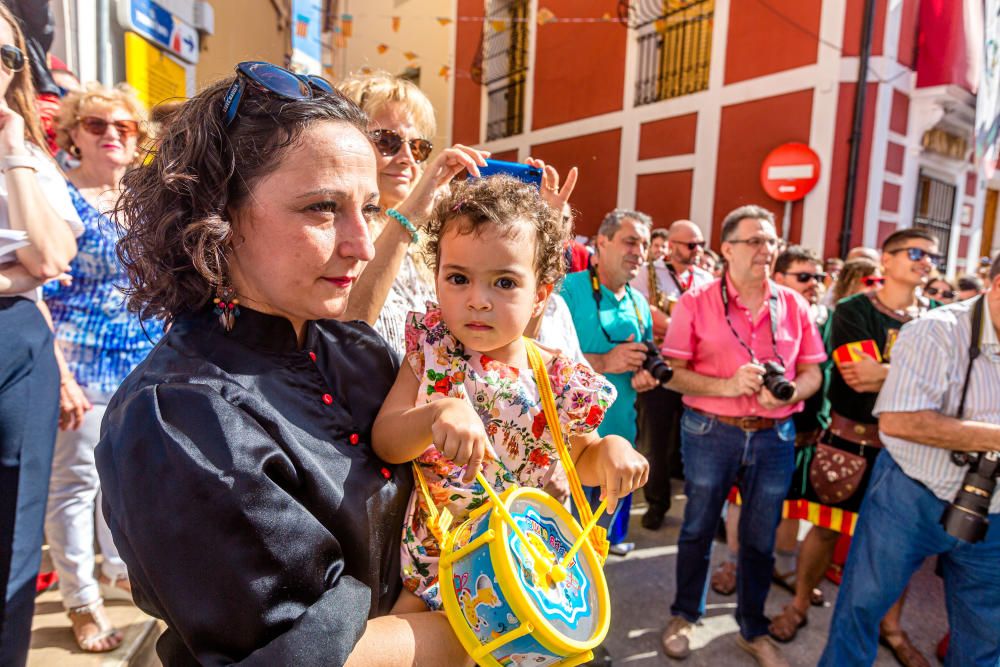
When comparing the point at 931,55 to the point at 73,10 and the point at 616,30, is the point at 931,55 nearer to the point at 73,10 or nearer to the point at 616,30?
the point at 616,30

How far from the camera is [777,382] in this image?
9.77ft

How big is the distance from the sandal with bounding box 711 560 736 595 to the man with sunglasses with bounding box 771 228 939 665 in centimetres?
42

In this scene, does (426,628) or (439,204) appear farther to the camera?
(439,204)

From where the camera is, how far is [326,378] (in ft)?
3.99

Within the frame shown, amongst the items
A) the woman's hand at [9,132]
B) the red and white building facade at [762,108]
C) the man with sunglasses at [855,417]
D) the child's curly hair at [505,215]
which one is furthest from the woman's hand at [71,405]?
the red and white building facade at [762,108]

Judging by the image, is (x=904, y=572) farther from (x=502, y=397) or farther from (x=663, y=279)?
(x=663, y=279)

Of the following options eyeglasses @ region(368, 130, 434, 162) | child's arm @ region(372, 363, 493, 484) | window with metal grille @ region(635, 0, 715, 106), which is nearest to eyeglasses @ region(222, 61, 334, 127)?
child's arm @ region(372, 363, 493, 484)

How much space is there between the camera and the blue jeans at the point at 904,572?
2.43m

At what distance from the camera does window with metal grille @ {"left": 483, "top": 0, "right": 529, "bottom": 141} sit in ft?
51.3

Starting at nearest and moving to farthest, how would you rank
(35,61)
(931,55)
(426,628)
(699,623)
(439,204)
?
(426,628) → (439,204) → (35,61) → (699,623) → (931,55)

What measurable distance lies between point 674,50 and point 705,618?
11.0 meters

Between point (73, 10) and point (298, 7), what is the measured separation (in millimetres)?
4600

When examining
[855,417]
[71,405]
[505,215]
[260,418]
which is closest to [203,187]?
[260,418]

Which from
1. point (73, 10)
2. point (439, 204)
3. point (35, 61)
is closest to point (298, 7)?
point (73, 10)
